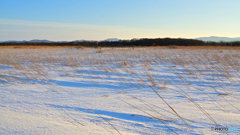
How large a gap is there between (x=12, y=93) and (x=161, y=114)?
206cm

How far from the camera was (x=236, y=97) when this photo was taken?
232 cm

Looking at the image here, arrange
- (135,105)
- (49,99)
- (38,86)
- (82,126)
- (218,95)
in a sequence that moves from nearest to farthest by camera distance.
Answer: (82,126) → (135,105) → (49,99) → (218,95) → (38,86)

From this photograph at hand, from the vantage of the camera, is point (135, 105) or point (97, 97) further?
point (97, 97)

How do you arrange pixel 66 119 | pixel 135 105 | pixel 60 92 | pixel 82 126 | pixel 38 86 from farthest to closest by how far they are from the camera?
pixel 38 86, pixel 60 92, pixel 135 105, pixel 66 119, pixel 82 126

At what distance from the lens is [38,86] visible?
300cm

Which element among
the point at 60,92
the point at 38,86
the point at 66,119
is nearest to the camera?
the point at 66,119

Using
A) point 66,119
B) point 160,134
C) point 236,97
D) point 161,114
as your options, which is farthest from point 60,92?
point 236,97

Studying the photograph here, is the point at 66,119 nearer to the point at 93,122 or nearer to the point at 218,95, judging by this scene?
the point at 93,122

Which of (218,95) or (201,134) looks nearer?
(201,134)

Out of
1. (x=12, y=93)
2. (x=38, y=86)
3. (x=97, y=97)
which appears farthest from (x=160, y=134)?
(x=38, y=86)

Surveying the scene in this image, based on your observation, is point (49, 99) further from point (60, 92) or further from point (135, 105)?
point (135, 105)

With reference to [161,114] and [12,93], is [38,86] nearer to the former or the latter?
[12,93]

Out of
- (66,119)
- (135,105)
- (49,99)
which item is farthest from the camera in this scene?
(49,99)

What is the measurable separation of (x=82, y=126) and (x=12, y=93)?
1619mm
